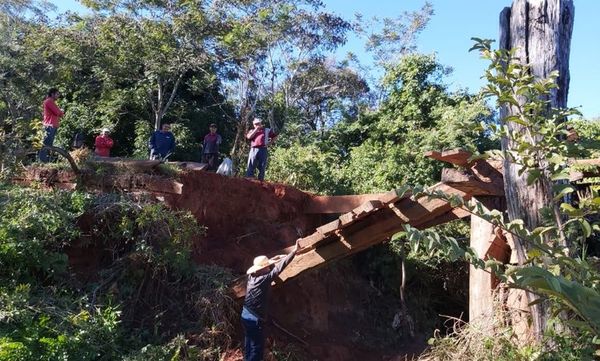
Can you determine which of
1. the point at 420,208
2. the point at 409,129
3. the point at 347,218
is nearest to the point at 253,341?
the point at 347,218

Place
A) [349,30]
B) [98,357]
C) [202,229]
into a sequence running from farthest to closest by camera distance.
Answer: [349,30] < [202,229] < [98,357]

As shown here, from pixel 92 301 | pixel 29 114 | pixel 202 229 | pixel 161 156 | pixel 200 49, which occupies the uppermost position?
pixel 200 49

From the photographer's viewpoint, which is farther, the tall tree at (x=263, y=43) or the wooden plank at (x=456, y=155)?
the tall tree at (x=263, y=43)

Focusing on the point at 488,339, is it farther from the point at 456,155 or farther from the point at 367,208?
the point at 456,155

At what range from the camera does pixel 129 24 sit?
1700 centimetres

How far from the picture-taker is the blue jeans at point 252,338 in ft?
25.3

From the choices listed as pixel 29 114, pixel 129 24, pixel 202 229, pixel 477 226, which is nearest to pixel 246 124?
pixel 129 24

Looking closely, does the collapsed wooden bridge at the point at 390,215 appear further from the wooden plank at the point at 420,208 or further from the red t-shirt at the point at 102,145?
the red t-shirt at the point at 102,145

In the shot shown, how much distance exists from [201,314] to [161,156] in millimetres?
4709

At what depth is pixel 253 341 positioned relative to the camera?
773 cm

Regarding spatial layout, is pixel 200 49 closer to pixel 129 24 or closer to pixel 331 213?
pixel 129 24

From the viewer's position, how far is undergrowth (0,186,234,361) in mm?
6957

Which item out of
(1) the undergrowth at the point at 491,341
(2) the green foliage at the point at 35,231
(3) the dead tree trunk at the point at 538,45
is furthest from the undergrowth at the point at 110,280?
(3) the dead tree trunk at the point at 538,45

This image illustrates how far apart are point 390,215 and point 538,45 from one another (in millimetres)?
4409
